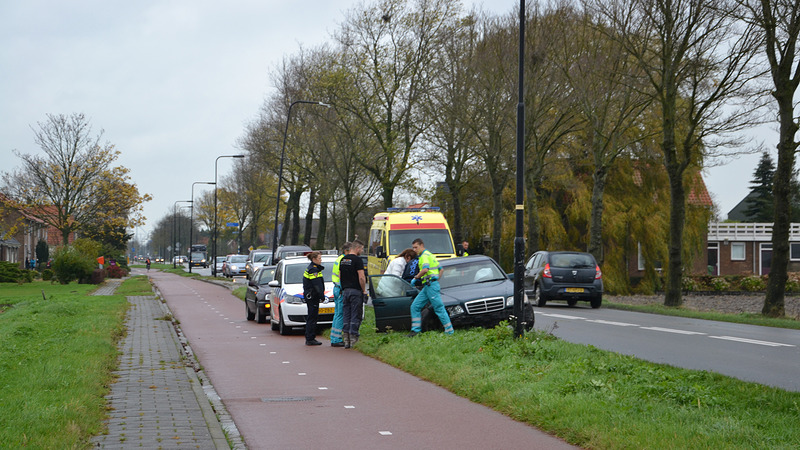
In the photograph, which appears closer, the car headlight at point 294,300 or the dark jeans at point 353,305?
the dark jeans at point 353,305

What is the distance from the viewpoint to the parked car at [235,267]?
60094 millimetres

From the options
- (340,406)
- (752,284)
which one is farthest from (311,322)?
(752,284)

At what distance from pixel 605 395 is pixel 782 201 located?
16.3m

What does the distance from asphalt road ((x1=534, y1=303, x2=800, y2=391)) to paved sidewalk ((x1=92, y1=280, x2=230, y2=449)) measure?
5819 millimetres

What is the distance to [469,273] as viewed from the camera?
653 inches

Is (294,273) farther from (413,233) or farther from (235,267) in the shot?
(235,267)

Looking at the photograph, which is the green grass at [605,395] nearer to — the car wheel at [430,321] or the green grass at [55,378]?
the car wheel at [430,321]

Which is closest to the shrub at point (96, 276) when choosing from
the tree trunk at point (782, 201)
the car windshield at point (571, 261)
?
the car windshield at point (571, 261)

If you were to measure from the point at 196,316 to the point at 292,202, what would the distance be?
35.4m

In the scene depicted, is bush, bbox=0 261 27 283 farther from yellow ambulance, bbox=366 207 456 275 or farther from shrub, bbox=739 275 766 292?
shrub, bbox=739 275 766 292

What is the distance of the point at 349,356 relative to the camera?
46.1 feet

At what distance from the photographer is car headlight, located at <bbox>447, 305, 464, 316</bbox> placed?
1497cm

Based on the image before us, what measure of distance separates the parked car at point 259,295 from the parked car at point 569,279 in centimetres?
798

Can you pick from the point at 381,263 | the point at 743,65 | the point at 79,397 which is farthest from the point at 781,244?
the point at 79,397
